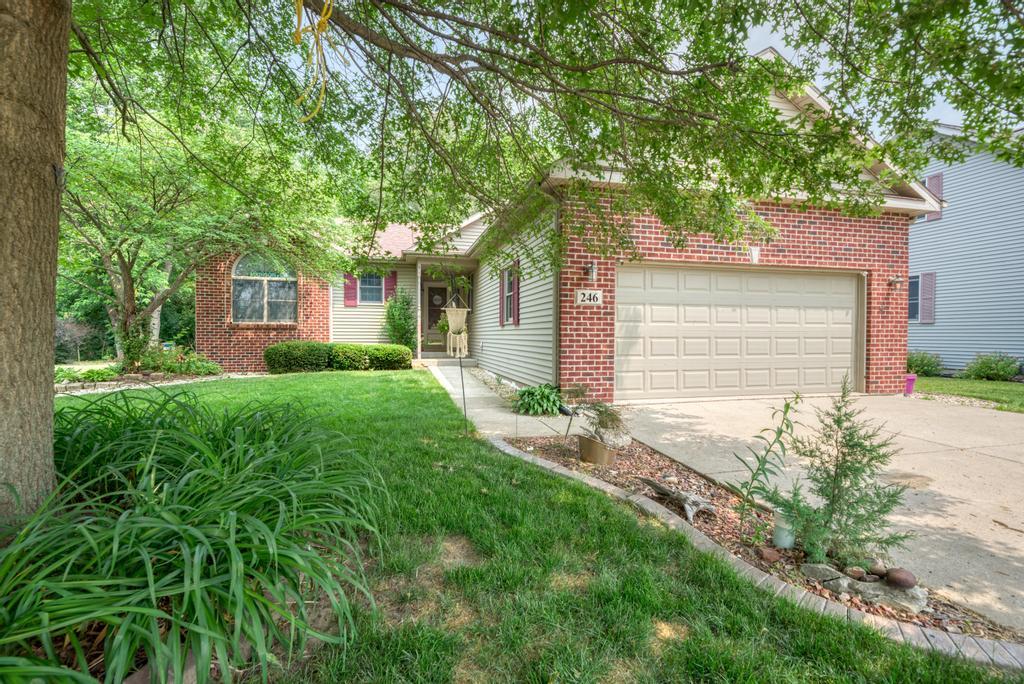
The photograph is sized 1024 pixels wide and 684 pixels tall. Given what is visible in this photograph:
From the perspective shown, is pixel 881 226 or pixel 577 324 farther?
pixel 881 226

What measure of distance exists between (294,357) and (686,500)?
35.5 feet

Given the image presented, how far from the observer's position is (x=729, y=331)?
23.9ft

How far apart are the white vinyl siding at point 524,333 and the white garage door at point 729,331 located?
1.04 metres

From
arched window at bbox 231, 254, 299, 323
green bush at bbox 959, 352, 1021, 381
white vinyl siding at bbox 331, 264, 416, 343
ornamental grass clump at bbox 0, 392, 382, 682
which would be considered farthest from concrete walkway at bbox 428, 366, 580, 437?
green bush at bbox 959, 352, 1021, 381

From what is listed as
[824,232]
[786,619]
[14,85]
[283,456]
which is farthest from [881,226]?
[14,85]

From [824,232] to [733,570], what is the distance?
741 centimetres

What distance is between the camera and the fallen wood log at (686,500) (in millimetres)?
2748

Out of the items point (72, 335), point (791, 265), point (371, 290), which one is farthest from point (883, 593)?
point (72, 335)

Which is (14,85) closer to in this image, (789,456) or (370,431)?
(370,431)

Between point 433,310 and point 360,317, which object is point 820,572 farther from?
point 433,310

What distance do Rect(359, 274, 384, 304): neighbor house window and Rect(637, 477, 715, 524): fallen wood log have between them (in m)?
11.7

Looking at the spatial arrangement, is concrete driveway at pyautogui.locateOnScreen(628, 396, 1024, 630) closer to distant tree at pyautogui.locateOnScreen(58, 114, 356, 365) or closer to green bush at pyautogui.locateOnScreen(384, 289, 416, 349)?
distant tree at pyautogui.locateOnScreen(58, 114, 356, 365)

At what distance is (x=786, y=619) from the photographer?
1.76 metres

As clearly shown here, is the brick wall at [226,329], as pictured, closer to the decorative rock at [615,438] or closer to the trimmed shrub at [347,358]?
the trimmed shrub at [347,358]
